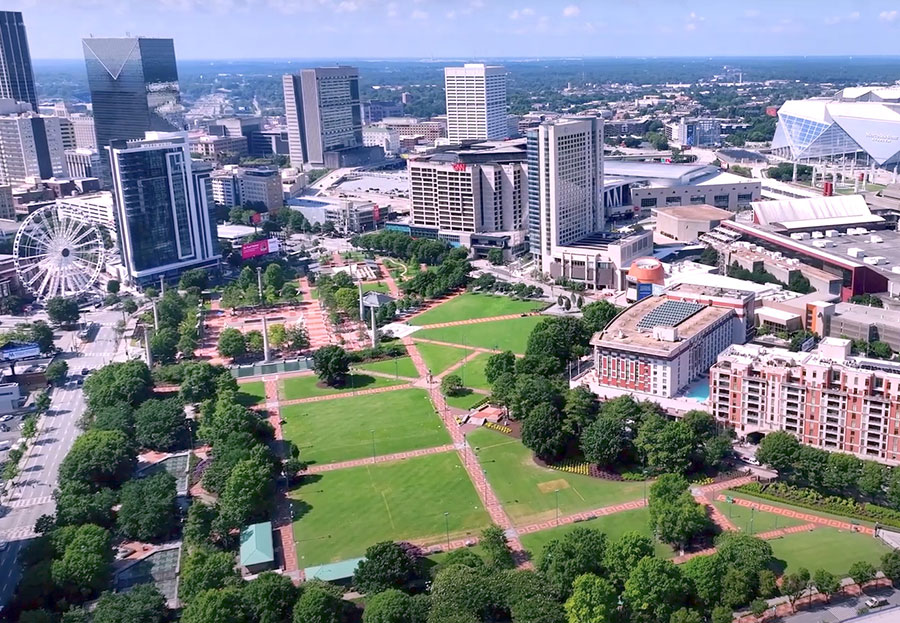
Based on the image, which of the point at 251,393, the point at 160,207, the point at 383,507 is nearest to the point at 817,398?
the point at 383,507

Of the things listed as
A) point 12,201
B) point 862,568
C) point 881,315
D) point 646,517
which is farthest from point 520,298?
point 12,201

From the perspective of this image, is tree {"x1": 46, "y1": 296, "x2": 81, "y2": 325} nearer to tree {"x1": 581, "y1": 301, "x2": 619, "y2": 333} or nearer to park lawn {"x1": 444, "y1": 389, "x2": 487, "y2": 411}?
park lawn {"x1": 444, "y1": 389, "x2": 487, "y2": 411}

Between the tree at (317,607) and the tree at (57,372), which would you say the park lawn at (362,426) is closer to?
the tree at (317,607)

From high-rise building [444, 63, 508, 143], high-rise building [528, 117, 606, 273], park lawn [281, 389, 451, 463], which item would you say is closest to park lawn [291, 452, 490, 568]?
park lawn [281, 389, 451, 463]

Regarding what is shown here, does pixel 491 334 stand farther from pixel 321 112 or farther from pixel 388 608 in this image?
pixel 321 112

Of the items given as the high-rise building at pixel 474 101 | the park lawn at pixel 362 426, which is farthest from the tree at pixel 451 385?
the high-rise building at pixel 474 101
